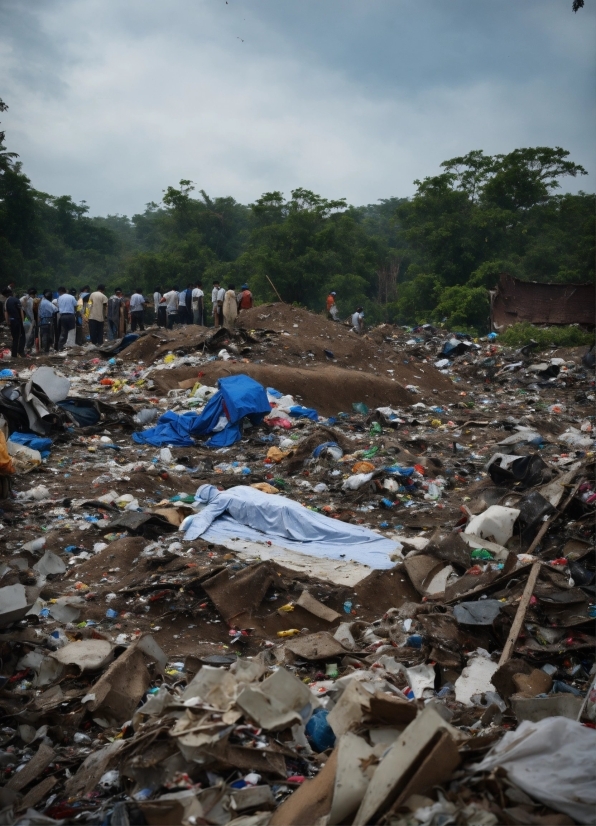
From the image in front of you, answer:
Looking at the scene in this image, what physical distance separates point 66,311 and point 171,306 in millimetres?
2581

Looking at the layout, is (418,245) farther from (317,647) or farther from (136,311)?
(317,647)

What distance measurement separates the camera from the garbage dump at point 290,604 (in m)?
2.50

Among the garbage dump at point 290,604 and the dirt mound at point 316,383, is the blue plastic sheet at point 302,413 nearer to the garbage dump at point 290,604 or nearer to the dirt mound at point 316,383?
the garbage dump at point 290,604

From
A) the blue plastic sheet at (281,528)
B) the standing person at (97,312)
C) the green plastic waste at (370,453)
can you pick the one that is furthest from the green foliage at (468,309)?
the blue plastic sheet at (281,528)

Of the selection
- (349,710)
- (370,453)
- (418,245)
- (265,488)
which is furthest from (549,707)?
(418,245)

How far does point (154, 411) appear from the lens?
1042 cm

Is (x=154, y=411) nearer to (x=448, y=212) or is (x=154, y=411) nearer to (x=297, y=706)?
(x=297, y=706)

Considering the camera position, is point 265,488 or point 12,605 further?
point 265,488

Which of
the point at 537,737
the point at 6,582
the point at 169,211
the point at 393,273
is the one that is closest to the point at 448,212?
the point at 393,273

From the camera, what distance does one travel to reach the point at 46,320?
47.9 feet

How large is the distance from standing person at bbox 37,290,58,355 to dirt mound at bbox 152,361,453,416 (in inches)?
152

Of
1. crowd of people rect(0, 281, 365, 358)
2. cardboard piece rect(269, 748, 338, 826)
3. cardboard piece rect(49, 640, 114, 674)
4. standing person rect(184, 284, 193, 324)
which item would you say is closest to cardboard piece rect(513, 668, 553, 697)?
cardboard piece rect(269, 748, 338, 826)

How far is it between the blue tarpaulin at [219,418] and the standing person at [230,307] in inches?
195

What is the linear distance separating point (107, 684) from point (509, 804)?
2.15 meters
